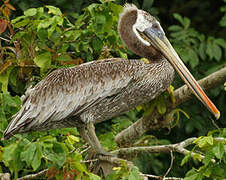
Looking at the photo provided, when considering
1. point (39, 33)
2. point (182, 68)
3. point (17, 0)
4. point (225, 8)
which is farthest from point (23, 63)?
point (225, 8)

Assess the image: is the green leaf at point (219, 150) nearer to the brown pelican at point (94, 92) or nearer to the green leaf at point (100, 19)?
the brown pelican at point (94, 92)

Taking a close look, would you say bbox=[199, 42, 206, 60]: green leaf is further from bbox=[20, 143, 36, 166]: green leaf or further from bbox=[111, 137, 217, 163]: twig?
bbox=[20, 143, 36, 166]: green leaf

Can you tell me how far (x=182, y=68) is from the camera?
5242 millimetres

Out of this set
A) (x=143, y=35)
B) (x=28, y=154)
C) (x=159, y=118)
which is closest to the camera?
(x=28, y=154)

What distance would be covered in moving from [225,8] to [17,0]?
280 cm

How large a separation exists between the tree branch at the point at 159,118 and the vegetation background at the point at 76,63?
179 mm

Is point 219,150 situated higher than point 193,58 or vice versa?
point 219,150

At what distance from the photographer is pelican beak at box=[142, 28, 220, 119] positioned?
16.7 ft

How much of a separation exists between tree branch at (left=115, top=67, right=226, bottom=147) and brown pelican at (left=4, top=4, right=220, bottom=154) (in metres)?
0.47

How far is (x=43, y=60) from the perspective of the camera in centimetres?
523

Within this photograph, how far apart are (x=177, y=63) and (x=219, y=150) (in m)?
1.40

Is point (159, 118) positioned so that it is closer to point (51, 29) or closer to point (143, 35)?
point (143, 35)

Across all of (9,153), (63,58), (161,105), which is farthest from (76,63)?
(9,153)

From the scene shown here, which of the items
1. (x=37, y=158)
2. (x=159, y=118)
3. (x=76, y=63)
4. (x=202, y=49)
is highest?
(x=37, y=158)
